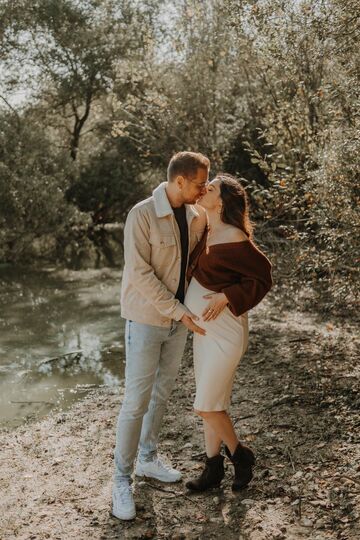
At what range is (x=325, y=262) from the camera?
20.5ft

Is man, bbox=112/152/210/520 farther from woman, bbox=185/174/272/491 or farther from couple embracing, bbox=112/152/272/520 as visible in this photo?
woman, bbox=185/174/272/491

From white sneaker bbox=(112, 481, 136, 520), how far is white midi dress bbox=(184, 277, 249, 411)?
793mm

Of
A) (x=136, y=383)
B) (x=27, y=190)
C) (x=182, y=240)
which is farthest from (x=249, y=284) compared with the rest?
(x=27, y=190)

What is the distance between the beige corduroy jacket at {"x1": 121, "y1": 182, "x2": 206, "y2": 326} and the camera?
159 inches

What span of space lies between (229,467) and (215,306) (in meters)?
1.63

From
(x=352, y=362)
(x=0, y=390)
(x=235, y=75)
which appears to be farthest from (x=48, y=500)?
(x=235, y=75)

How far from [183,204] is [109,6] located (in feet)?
75.8

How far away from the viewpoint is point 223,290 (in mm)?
4051

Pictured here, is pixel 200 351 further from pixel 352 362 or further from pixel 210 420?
pixel 352 362

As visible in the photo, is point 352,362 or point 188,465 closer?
point 188,465

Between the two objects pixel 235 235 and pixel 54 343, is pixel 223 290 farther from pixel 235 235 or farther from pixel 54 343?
pixel 54 343

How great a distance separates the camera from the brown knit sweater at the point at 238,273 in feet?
13.3

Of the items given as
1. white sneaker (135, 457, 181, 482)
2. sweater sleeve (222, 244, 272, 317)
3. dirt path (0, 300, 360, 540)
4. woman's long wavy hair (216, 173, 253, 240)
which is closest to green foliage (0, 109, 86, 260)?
dirt path (0, 300, 360, 540)

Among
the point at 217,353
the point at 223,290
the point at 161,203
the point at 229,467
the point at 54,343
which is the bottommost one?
the point at 54,343
